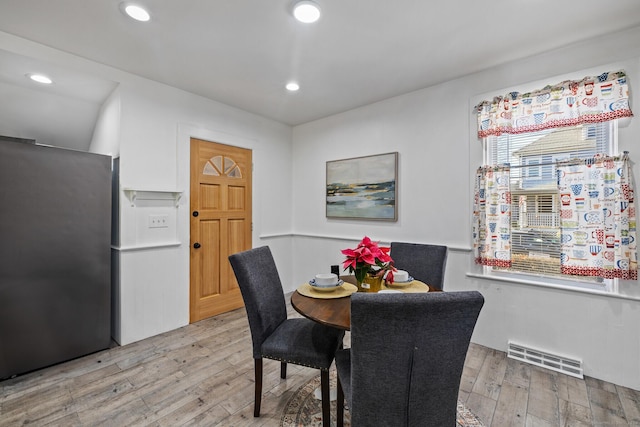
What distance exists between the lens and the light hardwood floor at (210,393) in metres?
1.73

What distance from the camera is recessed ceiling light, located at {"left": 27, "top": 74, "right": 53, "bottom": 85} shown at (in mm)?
2510

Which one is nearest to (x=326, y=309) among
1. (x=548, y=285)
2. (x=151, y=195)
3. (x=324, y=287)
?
(x=324, y=287)

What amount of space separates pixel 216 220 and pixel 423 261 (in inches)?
95.0

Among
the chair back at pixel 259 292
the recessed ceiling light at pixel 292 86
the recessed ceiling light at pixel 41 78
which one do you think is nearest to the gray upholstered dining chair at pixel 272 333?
the chair back at pixel 259 292

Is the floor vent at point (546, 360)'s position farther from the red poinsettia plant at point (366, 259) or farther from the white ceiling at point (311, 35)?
the white ceiling at point (311, 35)

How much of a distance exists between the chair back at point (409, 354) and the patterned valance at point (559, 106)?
6.85 ft

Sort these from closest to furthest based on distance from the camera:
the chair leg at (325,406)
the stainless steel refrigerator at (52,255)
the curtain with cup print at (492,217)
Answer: the chair leg at (325,406)
the stainless steel refrigerator at (52,255)
the curtain with cup print at (492,217)

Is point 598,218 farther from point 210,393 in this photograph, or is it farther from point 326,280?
point 210,393

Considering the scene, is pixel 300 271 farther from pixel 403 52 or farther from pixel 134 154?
pixel 403 52

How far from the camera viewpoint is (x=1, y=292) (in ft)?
6.78

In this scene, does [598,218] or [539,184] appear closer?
[598,218]

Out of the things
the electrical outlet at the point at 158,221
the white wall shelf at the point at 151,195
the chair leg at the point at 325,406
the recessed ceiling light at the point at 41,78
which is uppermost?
the recessed ceiling light at the point at 41,78

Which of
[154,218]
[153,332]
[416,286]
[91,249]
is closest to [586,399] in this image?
[416,286]

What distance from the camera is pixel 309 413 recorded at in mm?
1770
